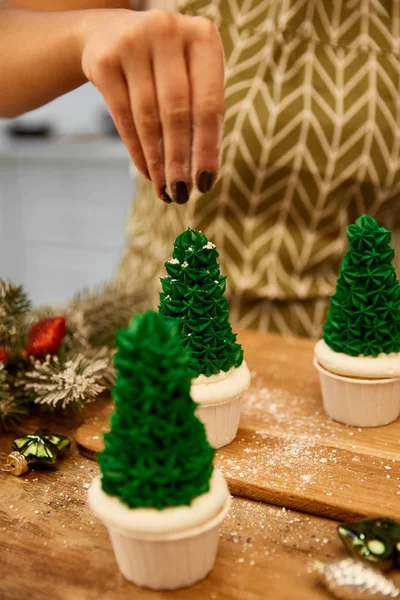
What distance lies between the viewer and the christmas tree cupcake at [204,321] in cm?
85

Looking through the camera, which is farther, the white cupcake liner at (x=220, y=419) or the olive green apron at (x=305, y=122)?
the olive green apron at (x=305, y=122)

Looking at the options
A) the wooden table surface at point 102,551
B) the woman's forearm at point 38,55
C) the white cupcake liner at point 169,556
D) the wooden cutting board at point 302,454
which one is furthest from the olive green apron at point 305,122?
the white cupcake liner at point 169,556

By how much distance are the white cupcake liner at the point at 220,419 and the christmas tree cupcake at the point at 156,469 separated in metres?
0.24

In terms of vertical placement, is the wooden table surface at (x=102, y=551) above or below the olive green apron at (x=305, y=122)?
below

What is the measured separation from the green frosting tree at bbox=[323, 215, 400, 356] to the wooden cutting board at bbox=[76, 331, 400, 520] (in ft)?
0.43

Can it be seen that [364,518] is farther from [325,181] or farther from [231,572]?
[325,181]

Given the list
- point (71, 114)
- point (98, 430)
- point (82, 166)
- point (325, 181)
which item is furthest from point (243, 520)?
point (71, 114)

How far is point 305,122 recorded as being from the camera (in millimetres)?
1229

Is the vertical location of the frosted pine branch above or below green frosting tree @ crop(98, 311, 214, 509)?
below

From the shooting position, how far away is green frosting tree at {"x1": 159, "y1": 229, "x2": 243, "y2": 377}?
0.84 m

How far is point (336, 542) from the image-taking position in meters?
0.68

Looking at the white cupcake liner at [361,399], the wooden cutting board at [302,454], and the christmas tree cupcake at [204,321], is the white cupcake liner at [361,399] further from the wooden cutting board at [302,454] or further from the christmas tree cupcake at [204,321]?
the christmas tree cupcake at [204,321]

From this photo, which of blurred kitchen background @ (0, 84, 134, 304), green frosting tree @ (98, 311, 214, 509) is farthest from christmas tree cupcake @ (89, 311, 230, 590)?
blurred kitchen background @ (0, 84, 134, 304)

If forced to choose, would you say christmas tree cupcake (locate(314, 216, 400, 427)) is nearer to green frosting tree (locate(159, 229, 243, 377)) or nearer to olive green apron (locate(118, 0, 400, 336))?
green frosting tree (locate(159, 229, 243, 377))
